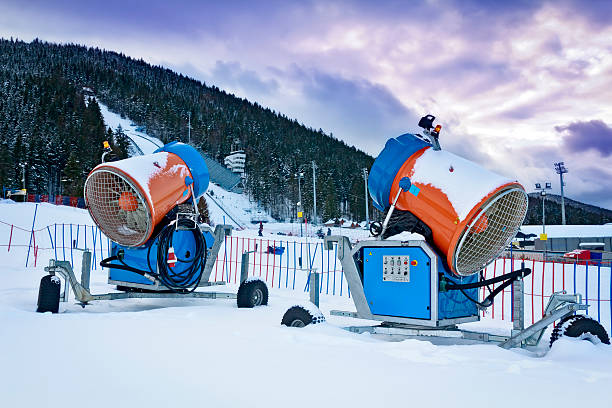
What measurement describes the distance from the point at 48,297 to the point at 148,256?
1.30 meters

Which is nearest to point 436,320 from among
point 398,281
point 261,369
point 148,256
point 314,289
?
point 398,281

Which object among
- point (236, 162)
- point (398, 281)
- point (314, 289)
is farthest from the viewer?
point (236, 162)

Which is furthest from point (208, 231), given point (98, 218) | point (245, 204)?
point (245, 204)

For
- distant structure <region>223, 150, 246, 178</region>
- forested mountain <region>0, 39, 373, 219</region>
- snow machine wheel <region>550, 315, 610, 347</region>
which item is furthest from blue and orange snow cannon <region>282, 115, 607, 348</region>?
distant structure <region>223, 150, 246, 178</region>

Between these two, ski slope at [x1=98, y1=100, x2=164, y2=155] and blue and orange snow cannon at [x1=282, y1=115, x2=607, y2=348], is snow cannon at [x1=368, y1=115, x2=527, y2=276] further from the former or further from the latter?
ski slope at [x1=98, y1=100, x2=164, y2=155]

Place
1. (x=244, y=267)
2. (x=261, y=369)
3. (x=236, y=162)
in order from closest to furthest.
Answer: (x=261, y=369) → (x=244, y=267) → (x=236, y=162)

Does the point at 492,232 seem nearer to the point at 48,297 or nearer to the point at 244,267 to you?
the point at 244,267

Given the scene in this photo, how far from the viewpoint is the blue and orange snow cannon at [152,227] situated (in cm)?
623

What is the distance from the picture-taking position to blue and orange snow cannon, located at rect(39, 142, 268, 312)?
623 centimetres

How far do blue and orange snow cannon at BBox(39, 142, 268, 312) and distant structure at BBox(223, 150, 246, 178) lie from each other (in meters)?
104

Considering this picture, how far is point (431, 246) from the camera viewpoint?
4.73 metres

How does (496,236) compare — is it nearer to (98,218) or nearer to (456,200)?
(456,200)

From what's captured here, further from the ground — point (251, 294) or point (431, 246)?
point (431, 246)

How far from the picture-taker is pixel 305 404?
2.58 meters
